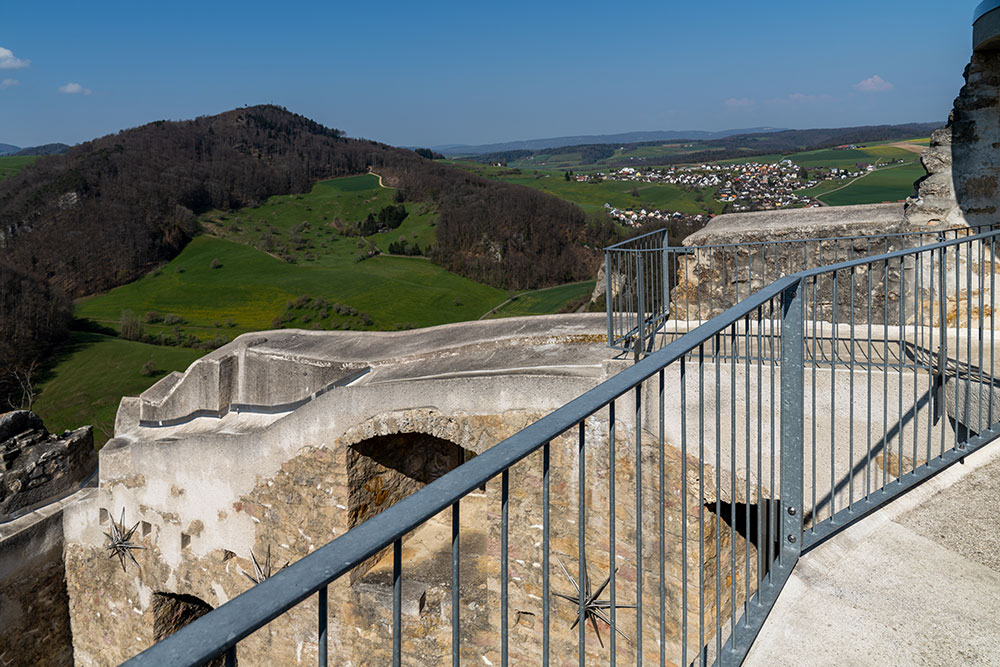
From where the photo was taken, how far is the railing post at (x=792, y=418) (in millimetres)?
2537

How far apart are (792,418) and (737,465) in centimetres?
303

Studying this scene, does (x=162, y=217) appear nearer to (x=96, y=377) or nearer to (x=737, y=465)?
(x=96, y=377)

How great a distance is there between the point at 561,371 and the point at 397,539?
16.8ft

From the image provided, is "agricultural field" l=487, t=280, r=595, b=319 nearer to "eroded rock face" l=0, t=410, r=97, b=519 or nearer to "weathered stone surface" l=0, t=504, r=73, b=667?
"eroded rock face" l=0, t=410, r=97, b=519

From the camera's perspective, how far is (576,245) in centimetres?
5538

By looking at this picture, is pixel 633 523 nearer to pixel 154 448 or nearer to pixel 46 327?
pixel 154 448

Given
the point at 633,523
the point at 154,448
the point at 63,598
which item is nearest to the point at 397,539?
the point at 633,523

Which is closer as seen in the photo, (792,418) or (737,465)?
(792,418)

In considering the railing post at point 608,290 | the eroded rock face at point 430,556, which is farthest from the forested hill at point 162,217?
the railing post at point 608,290

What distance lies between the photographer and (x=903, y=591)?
7.76 feet

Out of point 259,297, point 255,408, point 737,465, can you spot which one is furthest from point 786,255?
point 259,297

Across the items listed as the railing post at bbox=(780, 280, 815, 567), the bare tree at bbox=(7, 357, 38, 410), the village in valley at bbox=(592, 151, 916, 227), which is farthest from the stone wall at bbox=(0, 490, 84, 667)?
the village in valley at bbox=(592, 151, 916, 227)

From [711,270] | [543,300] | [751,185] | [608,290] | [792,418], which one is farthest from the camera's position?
[751,185]

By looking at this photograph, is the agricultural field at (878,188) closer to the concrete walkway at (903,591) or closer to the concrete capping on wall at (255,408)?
the concrete capping on wall at (255,408)
